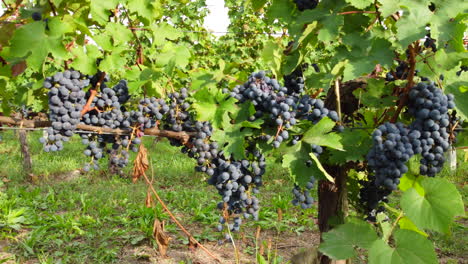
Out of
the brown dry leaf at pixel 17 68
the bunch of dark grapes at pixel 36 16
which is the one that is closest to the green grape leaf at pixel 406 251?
the bunch of dark grapes at pixel 36 16

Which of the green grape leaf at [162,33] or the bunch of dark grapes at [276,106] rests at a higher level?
the green grape leaf at [162,33]

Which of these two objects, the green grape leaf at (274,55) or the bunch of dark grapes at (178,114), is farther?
the bunch of dark grapes at (178,114)

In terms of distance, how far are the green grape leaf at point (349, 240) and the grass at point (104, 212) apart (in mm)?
916

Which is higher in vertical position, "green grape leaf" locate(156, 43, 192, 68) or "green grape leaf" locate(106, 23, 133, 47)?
"green grape leaf" locate(106, 23, 133, 47)

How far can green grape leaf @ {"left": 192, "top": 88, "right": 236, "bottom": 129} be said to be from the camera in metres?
1.84

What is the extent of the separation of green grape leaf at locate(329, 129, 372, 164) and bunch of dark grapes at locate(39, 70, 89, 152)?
127 centimetres

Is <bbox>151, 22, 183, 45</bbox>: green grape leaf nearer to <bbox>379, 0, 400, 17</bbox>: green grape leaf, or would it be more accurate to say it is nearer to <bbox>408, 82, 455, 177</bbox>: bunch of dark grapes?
<bbox>379, 0, 400, 17</bbox>: green grape leaf

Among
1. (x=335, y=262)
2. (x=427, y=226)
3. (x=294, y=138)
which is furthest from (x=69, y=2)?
(x=335, y=262)

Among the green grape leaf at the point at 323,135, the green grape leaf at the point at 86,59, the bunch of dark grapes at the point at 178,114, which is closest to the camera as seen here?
the green grape leaf at the point at 323,135

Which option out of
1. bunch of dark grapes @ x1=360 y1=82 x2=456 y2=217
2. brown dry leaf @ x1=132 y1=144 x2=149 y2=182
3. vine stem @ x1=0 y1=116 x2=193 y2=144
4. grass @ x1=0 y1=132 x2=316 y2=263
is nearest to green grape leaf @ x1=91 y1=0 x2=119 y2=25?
vine stem @ x1=0 y1=116 x2=193 y2=144

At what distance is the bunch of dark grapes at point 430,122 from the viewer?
170cm

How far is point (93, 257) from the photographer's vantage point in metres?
4.23

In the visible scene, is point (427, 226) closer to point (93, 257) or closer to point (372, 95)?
point (372, 95)

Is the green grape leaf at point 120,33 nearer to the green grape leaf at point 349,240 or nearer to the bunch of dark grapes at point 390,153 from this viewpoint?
the bunch of dark grapes at point 390,153
